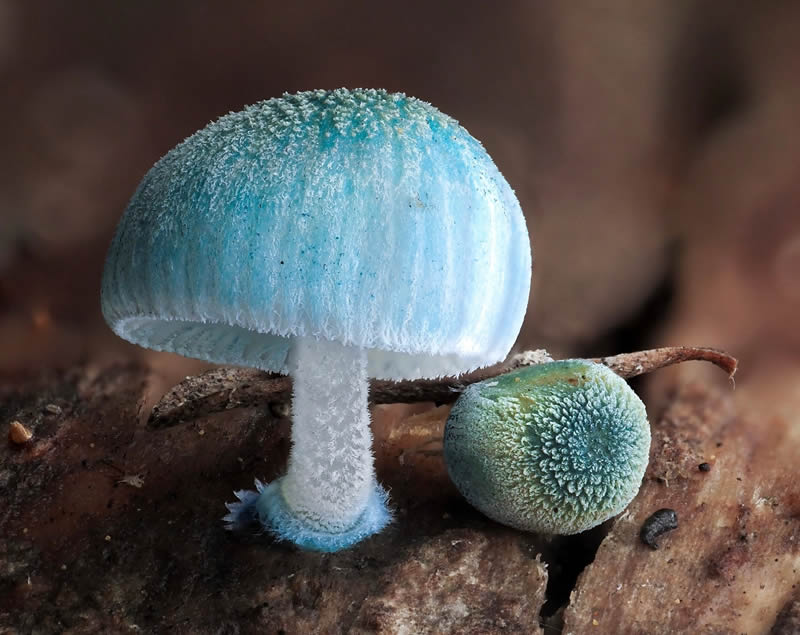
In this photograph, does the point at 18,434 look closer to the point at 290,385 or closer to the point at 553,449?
the point at 290,385

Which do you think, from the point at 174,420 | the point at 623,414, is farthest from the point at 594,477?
the point at 174,420

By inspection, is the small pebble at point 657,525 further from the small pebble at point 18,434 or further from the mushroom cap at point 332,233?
the small pebble at point 18,434

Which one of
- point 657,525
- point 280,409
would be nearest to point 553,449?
point 657,525

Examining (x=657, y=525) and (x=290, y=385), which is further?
(x=290, y=385)

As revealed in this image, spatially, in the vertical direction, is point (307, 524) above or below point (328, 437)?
below

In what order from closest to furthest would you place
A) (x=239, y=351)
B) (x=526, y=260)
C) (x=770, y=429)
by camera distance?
(x=526, y=260), (x=239, y=351), (x=770, y=429)

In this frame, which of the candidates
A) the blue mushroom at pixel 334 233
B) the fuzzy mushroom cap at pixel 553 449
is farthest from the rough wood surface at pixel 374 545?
the blue mushroom at pixel 334 233

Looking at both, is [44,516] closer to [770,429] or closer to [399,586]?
[399,586]
